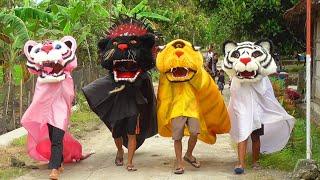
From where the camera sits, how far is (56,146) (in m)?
7.18

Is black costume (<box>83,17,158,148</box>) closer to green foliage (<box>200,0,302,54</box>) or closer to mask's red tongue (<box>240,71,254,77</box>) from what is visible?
mask's red tongue (<box>240,71,254,77</box>)

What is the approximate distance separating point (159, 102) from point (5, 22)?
589cm

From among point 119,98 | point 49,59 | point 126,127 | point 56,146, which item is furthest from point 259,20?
point 56,146

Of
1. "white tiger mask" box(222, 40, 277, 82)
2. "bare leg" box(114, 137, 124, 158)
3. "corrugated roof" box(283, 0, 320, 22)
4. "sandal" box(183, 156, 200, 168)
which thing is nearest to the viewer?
"white tiger mask" box(222, 40, 277, 82)

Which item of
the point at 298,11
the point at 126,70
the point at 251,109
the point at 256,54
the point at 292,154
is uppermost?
the point at 298,11

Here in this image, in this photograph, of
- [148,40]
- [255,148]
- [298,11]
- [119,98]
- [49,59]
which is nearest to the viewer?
[49,59]

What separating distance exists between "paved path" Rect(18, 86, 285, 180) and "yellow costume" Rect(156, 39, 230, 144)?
546mm

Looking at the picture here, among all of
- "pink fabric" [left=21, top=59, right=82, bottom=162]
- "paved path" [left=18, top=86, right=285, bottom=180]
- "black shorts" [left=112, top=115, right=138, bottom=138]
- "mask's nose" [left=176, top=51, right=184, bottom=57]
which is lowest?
"paved path" [left=18, top=86, right=285, bottom=180]

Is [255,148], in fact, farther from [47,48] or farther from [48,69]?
[47,48]

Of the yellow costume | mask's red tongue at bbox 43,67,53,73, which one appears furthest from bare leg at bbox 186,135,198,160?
mask's red tongue at bbox 43,67,53,73

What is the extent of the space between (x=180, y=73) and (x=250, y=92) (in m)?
1.01

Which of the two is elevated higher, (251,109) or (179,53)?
(179,53)

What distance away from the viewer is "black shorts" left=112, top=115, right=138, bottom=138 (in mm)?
7625

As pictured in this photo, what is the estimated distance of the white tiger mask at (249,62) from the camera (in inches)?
289
